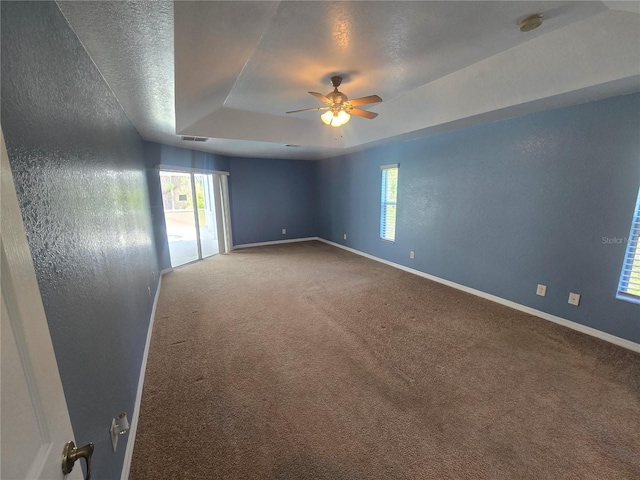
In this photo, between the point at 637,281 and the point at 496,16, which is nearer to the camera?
the point at 496,16

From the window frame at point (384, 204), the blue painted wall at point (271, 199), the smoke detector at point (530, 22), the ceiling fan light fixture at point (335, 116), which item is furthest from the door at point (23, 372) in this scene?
the blue painted wall at point (271, 199)

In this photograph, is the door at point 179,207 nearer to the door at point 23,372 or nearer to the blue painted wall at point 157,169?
the blue painted wall at point 157,169

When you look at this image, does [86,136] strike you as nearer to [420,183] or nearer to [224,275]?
[224,275]

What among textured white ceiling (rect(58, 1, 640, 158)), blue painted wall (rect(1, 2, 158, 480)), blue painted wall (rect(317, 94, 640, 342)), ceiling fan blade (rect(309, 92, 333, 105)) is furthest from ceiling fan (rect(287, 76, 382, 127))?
blue painted wall (rect(317, 94, 640, 342))

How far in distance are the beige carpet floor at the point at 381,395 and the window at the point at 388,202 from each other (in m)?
1.89

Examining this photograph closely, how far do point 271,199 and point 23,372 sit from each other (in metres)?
6.33

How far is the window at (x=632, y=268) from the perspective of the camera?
236cm

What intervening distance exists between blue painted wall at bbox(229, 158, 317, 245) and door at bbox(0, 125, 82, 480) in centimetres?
588

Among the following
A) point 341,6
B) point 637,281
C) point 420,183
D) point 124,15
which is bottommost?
point 637,281

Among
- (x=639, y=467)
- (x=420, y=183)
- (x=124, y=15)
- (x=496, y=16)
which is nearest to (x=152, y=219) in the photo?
(x=124, y=15)

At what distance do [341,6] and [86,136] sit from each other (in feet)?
5.12

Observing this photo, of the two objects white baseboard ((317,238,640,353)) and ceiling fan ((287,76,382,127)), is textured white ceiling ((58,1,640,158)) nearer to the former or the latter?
ceiling fan ((287,76,382,127))

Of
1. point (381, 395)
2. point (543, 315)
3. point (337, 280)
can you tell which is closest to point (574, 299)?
point (543, 315)

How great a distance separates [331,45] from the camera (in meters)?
2.04
